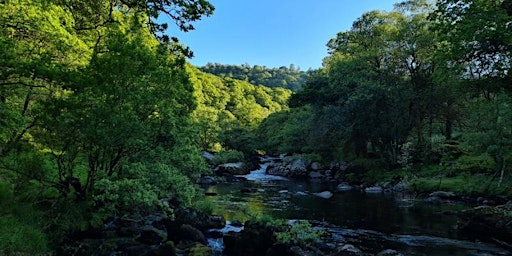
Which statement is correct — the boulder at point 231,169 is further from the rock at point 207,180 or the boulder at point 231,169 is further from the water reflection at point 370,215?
the water reflection at point 370,215

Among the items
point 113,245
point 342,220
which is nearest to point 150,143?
point 113,245

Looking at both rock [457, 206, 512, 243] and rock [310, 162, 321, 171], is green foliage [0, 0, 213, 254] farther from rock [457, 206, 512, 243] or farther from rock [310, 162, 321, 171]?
rock [310, 162, 321, 171]

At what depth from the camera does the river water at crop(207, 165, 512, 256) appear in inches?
669

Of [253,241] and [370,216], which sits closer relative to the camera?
[253,241]

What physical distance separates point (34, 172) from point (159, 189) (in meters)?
4.74

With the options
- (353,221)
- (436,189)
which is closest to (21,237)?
(353,221)

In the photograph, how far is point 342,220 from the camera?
74.3 feet

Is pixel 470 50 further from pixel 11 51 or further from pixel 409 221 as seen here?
pixel 11 51

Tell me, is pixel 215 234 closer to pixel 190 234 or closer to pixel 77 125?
pixel 190 234

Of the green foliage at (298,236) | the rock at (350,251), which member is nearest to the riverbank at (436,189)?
the rock at (350,251)

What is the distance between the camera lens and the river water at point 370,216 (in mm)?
16984

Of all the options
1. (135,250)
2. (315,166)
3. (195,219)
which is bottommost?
(135,250)

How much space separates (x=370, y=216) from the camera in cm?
2370

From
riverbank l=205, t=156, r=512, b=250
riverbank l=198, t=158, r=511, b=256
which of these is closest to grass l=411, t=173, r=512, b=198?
riverbank l=205, t=156, r=512, b=250
